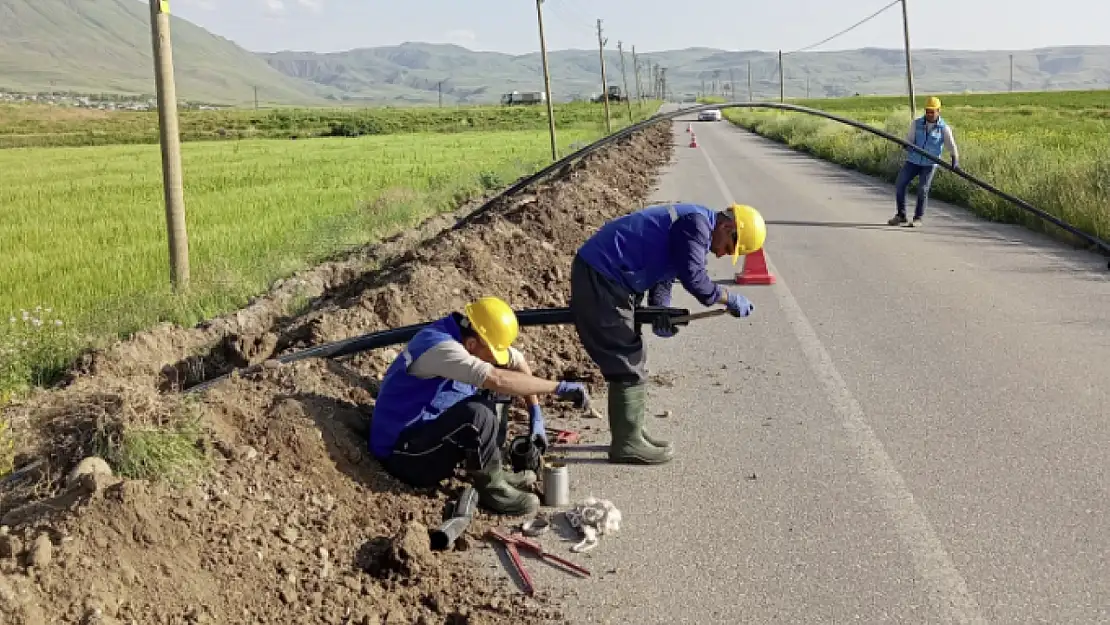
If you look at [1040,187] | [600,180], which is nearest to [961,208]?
[1040,187]

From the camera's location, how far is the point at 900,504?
A: 4957mm

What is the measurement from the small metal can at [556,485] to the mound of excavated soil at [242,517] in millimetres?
375

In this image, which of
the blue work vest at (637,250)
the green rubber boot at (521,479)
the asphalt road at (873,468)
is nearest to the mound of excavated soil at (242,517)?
the green rubber boot at (521,479)

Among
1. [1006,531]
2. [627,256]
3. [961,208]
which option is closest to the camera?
[1006,531]

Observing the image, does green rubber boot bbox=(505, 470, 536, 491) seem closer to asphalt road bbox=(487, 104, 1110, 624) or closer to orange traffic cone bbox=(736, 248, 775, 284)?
asphalt road bbox=(487, 104, 1110, 624)

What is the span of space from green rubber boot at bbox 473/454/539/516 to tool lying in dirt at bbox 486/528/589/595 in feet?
0.66

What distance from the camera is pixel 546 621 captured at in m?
4.00

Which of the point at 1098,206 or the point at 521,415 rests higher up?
the point at 1098,206

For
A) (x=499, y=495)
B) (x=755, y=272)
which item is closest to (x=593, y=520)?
(x=499, y=495)

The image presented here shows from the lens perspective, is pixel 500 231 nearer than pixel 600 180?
Yes

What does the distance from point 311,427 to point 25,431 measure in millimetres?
1512

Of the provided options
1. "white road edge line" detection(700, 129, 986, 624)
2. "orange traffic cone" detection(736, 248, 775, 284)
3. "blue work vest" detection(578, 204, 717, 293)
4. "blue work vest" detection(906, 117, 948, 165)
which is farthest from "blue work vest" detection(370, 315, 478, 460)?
"blue work vest" detection(906, 117, 948, 165)

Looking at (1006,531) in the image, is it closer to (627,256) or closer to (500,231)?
(627,256)

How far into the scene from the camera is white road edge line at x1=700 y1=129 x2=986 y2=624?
404cm
